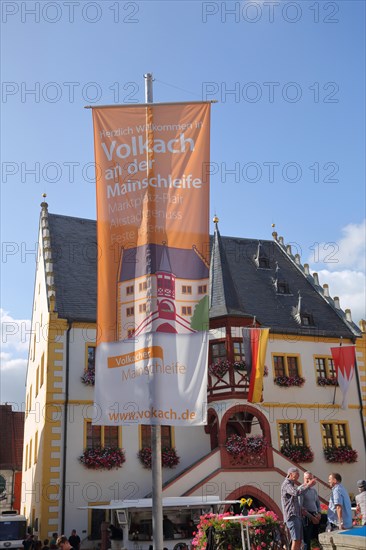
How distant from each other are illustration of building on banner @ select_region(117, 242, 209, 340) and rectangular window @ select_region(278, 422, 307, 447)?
1882cm

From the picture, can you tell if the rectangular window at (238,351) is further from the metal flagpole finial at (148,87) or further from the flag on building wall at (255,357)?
the metal flagpole finial at (148,87)

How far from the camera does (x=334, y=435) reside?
95.3ft

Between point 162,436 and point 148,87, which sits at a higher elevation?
point 148,87

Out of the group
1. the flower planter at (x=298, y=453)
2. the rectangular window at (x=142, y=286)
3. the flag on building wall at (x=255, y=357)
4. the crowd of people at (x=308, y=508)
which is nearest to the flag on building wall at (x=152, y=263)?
the rectangular window at (x=142, y=286)

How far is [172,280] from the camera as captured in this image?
36.3ft

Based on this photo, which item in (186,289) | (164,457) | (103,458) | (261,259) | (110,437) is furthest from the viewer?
(261,259)

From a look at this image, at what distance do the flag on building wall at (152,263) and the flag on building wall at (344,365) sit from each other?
2014cm

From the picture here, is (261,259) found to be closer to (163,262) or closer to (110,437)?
(110,437)

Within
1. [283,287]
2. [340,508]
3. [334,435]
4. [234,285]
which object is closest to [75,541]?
[334,435]

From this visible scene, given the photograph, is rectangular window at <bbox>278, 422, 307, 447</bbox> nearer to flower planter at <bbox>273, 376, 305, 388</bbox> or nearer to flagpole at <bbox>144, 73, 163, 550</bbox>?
flower planter at <bbox>273, 376, 305, 388</bbox>

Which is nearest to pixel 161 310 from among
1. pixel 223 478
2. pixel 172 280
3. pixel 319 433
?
pixel 172 280

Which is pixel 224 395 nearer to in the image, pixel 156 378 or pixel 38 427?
pixel 38 427

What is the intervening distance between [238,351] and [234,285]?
11.7ft

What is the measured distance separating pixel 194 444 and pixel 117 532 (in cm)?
626
